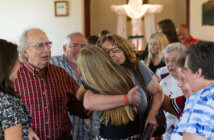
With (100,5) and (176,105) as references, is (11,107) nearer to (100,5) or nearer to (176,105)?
(176,105)

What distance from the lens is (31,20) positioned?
267 inches

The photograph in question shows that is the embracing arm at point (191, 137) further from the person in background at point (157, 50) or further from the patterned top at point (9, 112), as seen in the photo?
the person in background at point (157, 50)

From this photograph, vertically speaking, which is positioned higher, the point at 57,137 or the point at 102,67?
the point at 102,67

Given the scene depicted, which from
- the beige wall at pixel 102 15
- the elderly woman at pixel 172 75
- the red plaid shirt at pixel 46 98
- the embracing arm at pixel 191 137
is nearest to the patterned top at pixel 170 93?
the elderly woman at pixel 172 75

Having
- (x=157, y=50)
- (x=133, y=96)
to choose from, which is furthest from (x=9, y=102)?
(x=157, y=50)

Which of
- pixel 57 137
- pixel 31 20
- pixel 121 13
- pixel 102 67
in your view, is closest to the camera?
pixel 102 67

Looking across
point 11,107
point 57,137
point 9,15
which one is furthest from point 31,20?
point 11,107

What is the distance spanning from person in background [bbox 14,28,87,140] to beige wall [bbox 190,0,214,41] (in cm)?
384

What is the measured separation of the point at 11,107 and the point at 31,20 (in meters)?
5.74

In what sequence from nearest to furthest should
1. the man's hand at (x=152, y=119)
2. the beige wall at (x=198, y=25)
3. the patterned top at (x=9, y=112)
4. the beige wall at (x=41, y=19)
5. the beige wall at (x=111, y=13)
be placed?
1. the patterned top at (x=9, y=112)
2. the man's hand at (x=152, y=119)
3. the beige wall at (x=198, y=25)
4. the beige wall at (x=41, y=19)
5. the beige wall at (x=111, y=13)

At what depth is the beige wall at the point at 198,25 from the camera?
214 inches

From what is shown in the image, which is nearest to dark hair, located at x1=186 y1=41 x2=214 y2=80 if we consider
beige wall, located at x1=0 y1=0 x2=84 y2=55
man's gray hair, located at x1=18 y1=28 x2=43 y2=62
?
man's gray hair, located at x1=18 y1=28 x2=43 y2=62

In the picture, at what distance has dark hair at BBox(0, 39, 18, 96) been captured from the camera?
1.40 meters

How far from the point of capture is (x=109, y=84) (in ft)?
5.40
